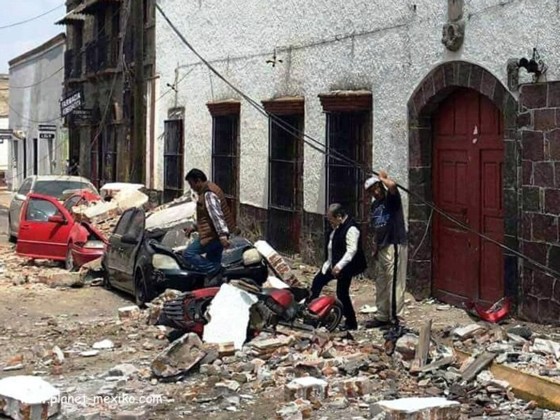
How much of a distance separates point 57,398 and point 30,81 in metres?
32.9

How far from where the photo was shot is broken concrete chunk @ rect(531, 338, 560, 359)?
790 cm

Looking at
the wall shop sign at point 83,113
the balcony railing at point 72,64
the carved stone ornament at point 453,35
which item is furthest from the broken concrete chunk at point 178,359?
the balcony railing at point 72,64

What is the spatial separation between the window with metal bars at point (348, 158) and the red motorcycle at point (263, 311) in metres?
3.56

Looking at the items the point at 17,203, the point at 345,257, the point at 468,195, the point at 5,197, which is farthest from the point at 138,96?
the point at 5,197

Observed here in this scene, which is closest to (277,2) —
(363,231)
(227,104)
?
(227,104)

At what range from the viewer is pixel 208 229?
1098 cm

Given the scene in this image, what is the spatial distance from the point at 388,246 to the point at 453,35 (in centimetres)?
263

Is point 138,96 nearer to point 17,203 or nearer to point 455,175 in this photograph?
point 17,203

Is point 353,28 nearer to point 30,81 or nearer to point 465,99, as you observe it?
point 465,99

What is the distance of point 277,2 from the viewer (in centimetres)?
1572

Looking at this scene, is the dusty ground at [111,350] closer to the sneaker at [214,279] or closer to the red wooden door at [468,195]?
the red wooden door at [468,195]

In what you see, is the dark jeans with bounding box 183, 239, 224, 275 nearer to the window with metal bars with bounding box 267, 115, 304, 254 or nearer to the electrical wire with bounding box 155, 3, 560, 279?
the electrical wire with bounding box 155, 3, 560, 279

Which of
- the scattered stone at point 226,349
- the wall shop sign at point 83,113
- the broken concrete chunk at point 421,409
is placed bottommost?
the broken concrete chunk at point 421,409

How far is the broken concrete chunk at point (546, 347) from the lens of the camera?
7.90 metres
